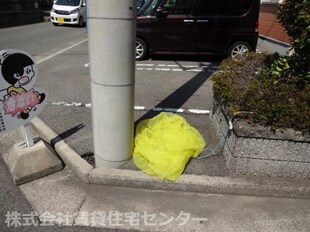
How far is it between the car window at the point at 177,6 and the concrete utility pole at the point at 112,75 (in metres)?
5.28

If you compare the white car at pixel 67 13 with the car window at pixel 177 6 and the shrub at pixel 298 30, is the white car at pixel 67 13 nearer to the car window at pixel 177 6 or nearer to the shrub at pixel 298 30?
the car window at pixel 177 6

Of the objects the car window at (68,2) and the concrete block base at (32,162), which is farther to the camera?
the car window at (68,2)

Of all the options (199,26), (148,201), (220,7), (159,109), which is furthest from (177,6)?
(148,201)

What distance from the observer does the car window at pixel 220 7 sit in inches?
284

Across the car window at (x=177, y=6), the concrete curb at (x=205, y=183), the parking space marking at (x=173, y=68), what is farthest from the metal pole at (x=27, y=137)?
the car window at (x=177, y=6)

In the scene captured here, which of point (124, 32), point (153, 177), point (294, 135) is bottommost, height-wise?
point (153, 177)

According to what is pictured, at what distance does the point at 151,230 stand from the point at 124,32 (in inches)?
67.2

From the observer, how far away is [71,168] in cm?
310

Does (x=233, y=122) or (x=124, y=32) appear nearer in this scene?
(x=124, y=32)

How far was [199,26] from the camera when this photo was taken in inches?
290

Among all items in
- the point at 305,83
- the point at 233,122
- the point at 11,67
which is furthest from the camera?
the point at 305,83

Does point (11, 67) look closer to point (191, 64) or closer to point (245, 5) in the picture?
point (191, 64)

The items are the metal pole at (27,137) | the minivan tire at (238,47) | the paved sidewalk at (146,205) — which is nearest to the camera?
the paved sidewalk at (146,205)

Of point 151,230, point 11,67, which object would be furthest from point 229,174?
point 11,67
